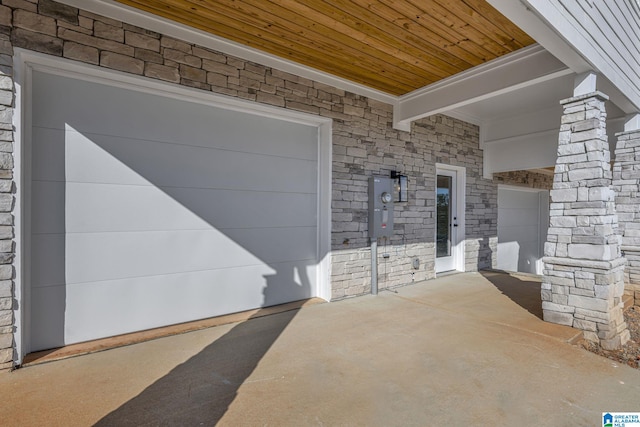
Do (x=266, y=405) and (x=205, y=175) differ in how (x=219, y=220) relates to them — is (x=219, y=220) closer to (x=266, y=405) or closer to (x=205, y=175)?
(x=205, y=175)

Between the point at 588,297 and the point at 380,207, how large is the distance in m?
2.37

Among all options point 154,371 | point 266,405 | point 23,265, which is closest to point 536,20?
point 266,405

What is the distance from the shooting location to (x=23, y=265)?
2.41m

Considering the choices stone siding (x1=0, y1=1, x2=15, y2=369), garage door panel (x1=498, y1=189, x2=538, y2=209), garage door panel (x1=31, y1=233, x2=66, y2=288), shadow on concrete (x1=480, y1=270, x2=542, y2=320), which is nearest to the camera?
stone siding (x1=0, y1=1, x2=15, y2=369)

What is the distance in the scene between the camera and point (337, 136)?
4156 millimetres

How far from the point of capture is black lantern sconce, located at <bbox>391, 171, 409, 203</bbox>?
185 inches

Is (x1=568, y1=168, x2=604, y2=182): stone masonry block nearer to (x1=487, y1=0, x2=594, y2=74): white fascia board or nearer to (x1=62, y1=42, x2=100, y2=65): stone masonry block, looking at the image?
(x1=487, y1=0, x2=594, y2=74): white fascia board

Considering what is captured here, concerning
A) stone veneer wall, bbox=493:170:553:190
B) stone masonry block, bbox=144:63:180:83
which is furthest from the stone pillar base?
stone masonry block, bbox=144:63:180:83

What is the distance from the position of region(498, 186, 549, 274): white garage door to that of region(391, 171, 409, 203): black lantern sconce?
3.36 metres

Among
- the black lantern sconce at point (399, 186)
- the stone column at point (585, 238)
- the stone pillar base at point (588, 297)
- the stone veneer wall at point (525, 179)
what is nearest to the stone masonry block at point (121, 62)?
the black lantern sconce at point (399, 186)

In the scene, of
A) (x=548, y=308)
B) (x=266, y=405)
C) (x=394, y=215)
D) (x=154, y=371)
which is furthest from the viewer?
(x=394, y=215)

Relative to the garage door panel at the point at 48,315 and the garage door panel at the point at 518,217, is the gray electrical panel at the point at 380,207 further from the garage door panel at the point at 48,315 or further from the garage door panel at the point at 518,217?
the garage door panel at the point at 518,217

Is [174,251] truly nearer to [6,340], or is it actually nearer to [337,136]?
[6,340]

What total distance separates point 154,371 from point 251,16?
9.89ft
